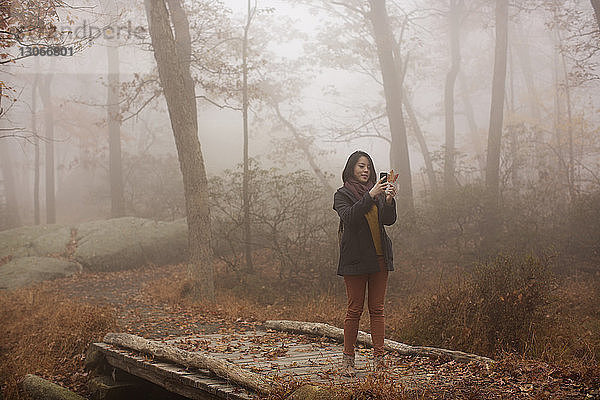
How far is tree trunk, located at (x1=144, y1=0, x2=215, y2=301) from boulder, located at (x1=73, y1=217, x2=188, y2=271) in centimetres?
645

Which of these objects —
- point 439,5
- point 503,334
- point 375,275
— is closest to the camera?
point 375,275

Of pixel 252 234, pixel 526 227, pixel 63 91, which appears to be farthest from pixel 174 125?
pixel 63 91

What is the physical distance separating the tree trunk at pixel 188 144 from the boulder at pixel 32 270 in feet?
19.1

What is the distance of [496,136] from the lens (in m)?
19.1

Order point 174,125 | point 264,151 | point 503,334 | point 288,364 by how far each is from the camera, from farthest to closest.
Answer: point 264,151
point 174,125
point 503,334
point 288,364

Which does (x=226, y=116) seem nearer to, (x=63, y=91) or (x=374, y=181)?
(x=63, y=91)

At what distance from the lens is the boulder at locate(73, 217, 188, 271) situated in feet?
60.4

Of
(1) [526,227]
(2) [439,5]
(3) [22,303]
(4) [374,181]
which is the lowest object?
(3) [22,303]

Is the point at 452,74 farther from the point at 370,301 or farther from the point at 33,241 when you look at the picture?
the point at 370,301

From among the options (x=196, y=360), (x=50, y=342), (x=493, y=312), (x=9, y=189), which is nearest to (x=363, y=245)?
(x=196, y=360)

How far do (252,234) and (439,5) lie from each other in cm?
2063

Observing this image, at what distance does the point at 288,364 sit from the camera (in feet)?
21.4

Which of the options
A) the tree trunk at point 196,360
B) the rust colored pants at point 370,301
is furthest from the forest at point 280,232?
the rust colored pants at point 370,301

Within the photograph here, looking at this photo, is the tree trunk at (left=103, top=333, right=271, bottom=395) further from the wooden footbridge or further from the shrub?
the shrub
